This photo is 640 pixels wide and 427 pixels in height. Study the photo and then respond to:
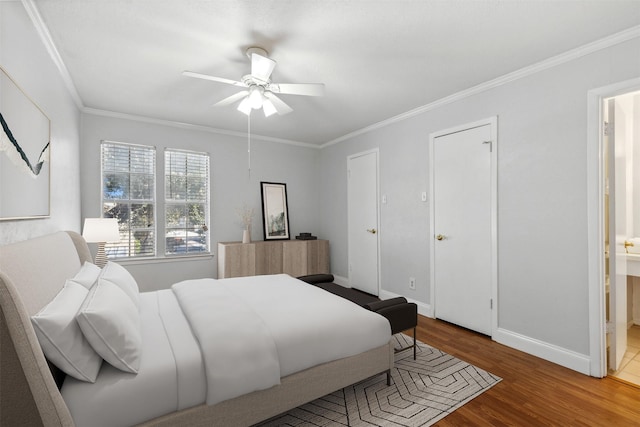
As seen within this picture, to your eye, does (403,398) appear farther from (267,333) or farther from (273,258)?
(273,258)

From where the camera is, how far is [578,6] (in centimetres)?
183

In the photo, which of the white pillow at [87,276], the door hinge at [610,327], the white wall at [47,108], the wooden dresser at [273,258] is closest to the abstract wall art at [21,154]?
the white wall at [47,108]

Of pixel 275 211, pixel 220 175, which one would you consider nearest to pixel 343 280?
pixel 275 211

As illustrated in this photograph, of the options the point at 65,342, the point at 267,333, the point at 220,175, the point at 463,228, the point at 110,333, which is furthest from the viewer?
the point at 220,175

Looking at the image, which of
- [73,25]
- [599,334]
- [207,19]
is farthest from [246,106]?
[599,334]

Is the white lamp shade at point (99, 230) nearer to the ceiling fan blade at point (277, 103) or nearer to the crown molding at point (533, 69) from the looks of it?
the ceiling fan blade at point (277, 103)

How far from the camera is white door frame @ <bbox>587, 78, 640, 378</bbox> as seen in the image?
221 cm

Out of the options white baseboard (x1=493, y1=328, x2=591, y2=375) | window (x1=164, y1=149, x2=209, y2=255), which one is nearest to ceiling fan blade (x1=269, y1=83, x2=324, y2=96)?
window (x1=164, y1=149, x2=209, y2=255)

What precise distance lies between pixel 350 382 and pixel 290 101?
294cm

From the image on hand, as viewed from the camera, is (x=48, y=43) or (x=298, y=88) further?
(x=298, y=88)

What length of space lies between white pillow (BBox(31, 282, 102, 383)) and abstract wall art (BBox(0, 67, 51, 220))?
25.2 inches

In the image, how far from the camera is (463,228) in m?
3.16

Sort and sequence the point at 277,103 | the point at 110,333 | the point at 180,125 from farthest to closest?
the point at 180,125 → the point at 277,103 → the point at 110,333

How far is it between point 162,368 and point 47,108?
2.22 m
